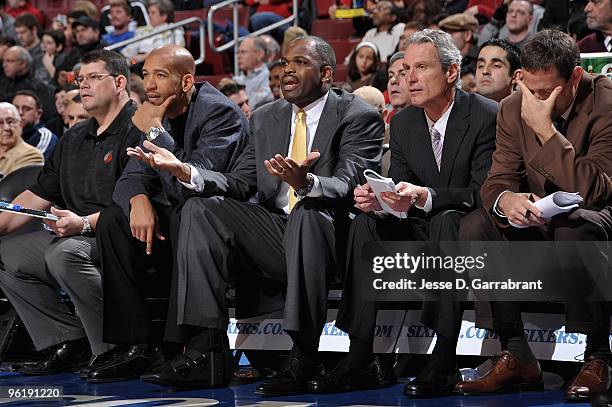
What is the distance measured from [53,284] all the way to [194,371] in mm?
1322

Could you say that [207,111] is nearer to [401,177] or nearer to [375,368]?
[401,177]

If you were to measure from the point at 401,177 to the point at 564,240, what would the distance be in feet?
2.97

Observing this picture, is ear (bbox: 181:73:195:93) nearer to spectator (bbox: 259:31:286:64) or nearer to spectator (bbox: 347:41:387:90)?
spectator (bbox: 347:41:387:90)

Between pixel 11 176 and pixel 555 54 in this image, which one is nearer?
pixel 555 54

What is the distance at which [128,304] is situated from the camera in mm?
4898

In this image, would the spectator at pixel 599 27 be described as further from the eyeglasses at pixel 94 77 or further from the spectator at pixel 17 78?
the spectator at pixel 17 78

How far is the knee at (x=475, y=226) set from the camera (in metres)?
4.18

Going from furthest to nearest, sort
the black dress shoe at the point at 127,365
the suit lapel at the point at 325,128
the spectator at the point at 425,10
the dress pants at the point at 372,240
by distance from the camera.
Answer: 1. the spectator at the point at 425,10
2. the black dress shoe at the point at 127,365
3. the suit lapel at the point at 325,128
4. the dress pants at the point at 372,240

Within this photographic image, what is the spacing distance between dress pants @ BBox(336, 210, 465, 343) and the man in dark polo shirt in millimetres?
1376

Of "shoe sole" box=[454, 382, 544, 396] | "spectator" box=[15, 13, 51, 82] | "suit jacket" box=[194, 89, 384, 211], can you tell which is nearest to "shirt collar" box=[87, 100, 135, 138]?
"suit jacket" box=[194, 89, 384, 211]

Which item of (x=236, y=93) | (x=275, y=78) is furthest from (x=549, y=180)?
(x=275, y=78)

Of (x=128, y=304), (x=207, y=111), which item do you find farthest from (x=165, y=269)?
(x=207, y=111)

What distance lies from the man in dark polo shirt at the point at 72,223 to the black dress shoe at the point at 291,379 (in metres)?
1.19

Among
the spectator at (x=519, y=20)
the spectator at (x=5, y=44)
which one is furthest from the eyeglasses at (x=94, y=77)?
the spectator at (x=5, y=44)
